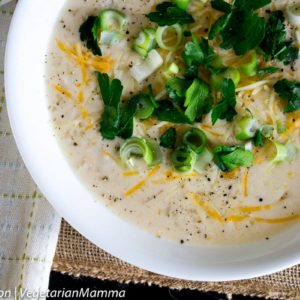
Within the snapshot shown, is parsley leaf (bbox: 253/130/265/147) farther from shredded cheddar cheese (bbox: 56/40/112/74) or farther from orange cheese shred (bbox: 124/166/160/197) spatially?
shredded cheddar cheese (bbox: 56/40/112/74)

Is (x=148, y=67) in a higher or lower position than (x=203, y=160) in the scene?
higher

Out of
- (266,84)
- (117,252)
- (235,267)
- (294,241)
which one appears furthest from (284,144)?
(117,252)

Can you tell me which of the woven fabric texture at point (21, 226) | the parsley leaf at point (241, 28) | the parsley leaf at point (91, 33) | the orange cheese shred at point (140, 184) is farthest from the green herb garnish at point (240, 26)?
the woven fabric texture at point (21, 226)

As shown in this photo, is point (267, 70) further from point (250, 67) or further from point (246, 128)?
point (246, 128)

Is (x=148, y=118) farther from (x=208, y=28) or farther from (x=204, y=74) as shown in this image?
(x=208, y=28)

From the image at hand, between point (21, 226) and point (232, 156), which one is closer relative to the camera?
point (232, 156)

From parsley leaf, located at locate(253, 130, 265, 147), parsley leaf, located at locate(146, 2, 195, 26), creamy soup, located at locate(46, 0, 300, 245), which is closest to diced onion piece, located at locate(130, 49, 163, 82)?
creamy soup, located at locate(46, 0, 300, 245)

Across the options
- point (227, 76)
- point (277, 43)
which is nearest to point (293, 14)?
point (277, 43)
